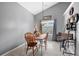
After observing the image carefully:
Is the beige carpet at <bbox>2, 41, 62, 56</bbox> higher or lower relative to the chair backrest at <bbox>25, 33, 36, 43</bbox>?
lower

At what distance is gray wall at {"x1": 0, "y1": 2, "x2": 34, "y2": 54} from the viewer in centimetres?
290

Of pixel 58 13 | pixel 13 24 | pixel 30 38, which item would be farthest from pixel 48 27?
pixel 13 24

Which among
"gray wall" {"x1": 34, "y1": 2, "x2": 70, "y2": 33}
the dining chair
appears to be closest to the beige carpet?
the dining chair

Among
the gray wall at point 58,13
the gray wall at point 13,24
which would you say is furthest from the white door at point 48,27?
the gray wall at point 13,24

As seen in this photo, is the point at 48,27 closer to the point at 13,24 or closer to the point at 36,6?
the point at 36,6

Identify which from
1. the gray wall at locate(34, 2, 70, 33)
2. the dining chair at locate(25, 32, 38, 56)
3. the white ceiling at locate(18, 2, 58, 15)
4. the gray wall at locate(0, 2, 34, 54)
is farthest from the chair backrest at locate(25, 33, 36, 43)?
the white ceiling at locate(18, 2, 58, 15)

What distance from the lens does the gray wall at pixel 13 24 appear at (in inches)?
114

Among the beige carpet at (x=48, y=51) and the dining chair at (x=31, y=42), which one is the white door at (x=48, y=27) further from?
the dining chair at (x=31, y=42)

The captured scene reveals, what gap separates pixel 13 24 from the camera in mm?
3072

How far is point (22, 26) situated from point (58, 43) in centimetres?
114

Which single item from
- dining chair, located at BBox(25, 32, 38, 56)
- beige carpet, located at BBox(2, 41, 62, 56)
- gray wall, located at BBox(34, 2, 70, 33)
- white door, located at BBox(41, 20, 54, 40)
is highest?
gray wall, located at BBox(34, 2, 70, 33)

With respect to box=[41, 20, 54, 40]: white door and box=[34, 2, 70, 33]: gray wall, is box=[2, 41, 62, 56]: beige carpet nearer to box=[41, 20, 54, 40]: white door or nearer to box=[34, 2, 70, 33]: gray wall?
box=[41, 20, 54, 40]: white door

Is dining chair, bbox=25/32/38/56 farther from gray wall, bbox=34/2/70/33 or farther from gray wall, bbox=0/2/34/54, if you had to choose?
gray wall, bbox=34/2/70/33

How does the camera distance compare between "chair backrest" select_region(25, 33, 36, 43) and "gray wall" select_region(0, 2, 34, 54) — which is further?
"chair backrest" select_region(25, 33, 36, 43)
